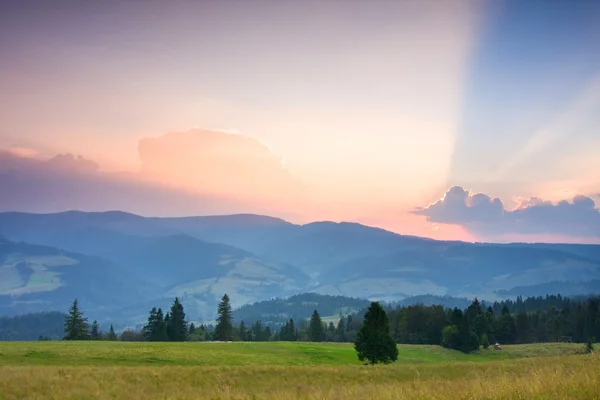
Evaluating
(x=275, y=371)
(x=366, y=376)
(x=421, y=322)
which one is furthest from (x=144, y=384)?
(x=421, y=322)

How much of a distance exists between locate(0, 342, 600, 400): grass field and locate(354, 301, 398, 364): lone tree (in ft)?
18.8

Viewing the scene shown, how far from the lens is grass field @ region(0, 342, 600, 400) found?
11.7 meters

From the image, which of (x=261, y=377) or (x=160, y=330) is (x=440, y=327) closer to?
(x=160, y=330)

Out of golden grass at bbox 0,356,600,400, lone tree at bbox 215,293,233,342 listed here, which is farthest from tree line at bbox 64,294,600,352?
golden grass at bbox 0,356,600,400

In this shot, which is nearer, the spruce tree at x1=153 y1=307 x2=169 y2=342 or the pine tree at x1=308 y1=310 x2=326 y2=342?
the spruce tree at x1=153 y1=307 x2=169 y2=342

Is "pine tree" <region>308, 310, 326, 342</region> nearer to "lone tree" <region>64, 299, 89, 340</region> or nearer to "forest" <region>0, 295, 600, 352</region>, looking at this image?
"forest" <region>0, 295, 600, 352</region>

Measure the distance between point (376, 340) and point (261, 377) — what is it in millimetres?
25219

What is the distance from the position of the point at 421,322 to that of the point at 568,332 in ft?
136

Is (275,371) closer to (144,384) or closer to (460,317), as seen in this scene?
(144,384)

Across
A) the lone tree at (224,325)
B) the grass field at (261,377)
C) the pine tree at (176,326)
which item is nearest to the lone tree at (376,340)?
the grass field at (261,377)

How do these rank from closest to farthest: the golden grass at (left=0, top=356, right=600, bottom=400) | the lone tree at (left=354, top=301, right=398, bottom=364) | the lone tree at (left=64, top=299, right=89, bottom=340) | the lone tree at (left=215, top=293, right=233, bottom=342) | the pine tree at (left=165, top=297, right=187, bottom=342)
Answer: the golden grass at (left=0, top=356, right=600, bottom=400)
the lone tree at (left=354, top=301, right=398, bottom=364)
the lone tree at (left=64, top=299, right=89, bottom=340)
the pine tree at (left=165, top=297, right=187, bottom=342)
the lone tree at (left=215, top=293, right=233, bottom=342)

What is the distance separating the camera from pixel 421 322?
115188 millimetres

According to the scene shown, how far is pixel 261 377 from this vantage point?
34.5 meters

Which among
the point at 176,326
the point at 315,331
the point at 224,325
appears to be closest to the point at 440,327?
the point at 315,331
